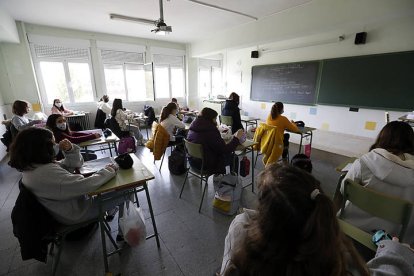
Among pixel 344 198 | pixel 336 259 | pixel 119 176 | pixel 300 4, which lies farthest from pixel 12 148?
pixel 300 4

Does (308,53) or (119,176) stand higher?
(308,53)

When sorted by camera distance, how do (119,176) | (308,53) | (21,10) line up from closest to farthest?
(119,176)
(21,10)
(308,53)

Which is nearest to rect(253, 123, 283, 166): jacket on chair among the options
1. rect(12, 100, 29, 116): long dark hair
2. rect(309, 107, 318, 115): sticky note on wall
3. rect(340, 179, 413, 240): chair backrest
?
rect(340, 179, 413, 240): chair backrest

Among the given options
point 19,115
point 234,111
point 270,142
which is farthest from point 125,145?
point 270,142

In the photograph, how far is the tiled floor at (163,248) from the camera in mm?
1618

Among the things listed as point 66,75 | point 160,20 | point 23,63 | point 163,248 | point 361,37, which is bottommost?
point 163,248

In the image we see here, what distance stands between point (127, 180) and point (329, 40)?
5.01m

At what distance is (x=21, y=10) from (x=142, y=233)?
16.7 ft

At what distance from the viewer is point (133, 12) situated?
4012mm

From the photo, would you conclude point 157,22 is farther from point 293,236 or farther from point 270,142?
point 293,236

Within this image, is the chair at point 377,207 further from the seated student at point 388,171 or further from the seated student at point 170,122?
the seated student at point 170,122

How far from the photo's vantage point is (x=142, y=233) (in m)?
1.65

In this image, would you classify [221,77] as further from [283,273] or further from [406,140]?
[283,273]

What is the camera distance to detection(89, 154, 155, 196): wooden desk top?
1.45 m
